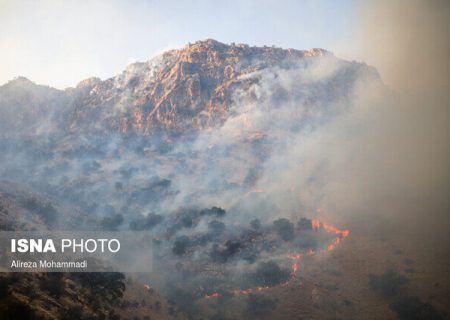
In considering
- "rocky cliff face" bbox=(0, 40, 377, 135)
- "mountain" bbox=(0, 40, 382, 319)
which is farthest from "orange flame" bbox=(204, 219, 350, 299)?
"rocky cliff face" bbox=(0, 40, 377, 135)

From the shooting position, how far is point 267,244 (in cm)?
5566

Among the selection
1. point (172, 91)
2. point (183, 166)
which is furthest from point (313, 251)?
point (172, 91)

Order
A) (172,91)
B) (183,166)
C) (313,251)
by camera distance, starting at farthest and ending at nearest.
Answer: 1. (172,91)
2. (183,166)
3. (313,251)

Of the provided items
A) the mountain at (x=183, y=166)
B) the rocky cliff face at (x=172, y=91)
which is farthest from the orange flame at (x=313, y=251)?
the rocky cliff face at (x=172, y=91)

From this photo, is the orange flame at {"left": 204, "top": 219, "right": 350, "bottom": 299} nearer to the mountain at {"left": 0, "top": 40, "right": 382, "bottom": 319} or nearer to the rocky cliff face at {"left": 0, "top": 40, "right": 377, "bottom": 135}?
the mountain at {"left": 0, "top": 40, "right": 382, "bottom": 319}

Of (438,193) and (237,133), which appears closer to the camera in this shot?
(438,193)

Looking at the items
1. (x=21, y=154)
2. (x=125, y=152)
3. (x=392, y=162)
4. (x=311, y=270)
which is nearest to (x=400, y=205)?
(x=392, y=162)

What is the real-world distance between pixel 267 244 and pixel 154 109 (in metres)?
78.5

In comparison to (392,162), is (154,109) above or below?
above

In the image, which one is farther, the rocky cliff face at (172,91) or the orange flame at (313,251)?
the rocky cliff face at (172,91)

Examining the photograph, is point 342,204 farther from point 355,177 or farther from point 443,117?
point 443,117

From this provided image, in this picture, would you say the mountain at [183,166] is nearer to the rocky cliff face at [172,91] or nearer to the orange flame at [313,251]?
the rocky cliff face at [172,91]

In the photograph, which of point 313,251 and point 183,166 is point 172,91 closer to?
point 183,166

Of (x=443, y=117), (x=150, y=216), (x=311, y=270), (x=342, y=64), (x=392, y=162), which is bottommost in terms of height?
(x=311, y=270)
